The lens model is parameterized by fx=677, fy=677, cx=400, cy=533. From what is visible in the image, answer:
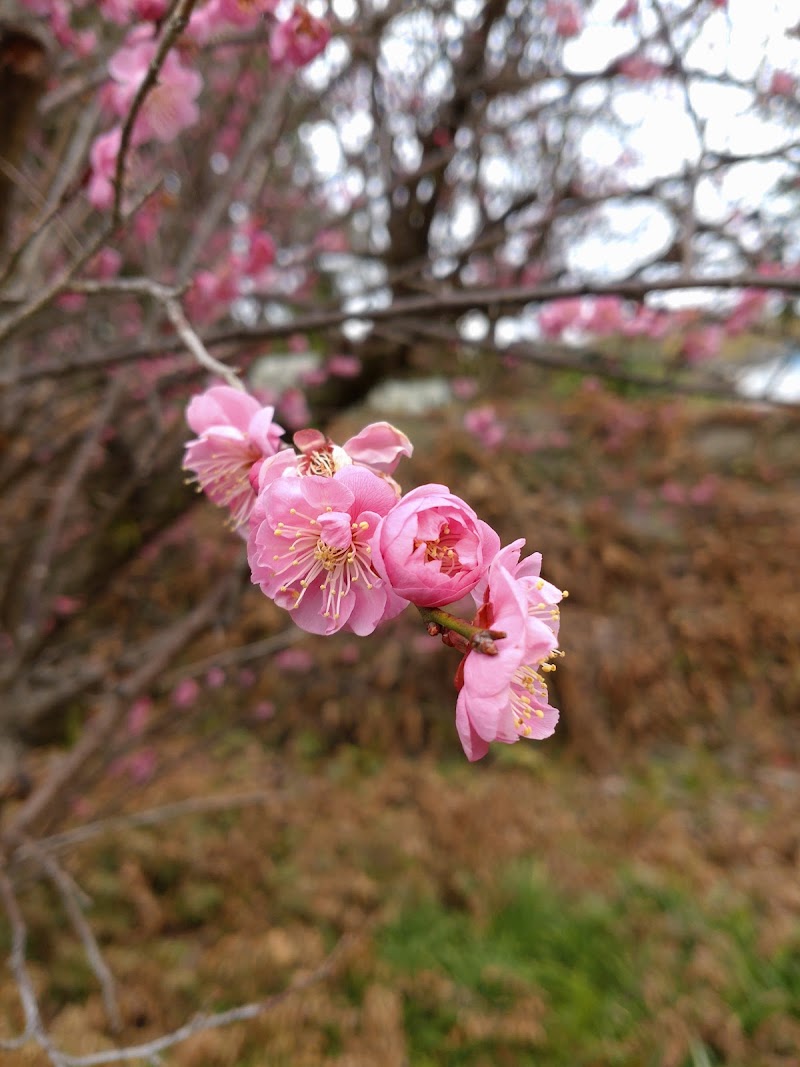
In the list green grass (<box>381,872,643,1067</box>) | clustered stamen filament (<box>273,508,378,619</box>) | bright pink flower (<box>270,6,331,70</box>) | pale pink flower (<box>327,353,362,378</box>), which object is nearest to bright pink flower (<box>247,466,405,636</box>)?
clustered stamen filament (<box>273,508,378,619</box>)

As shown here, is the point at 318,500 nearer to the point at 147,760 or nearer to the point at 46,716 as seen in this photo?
the point at 46,716

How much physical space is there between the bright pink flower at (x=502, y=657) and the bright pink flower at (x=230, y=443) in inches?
10.9

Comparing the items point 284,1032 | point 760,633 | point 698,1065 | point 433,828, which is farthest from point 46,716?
point 760,633

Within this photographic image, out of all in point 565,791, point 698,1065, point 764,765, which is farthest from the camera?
point 764,765

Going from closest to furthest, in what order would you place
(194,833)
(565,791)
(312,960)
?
(312,960), (194,833), (565,791)

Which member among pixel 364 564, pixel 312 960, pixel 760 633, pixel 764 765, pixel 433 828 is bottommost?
pixel 312 960

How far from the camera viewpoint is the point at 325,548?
625mm

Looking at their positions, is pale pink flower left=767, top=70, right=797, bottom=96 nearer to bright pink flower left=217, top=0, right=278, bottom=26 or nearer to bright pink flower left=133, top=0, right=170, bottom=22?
Answer: bright pink flower left=217, top=0, right=278, bottom=26

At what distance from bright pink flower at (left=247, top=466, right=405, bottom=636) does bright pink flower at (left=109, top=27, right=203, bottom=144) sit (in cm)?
77

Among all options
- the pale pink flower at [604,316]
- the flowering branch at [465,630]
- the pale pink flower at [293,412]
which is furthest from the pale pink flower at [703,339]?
the flowering branch at [465,630]

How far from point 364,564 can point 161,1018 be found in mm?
2080

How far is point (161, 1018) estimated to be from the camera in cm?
202

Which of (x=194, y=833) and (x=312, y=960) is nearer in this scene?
(x=312, y=960)

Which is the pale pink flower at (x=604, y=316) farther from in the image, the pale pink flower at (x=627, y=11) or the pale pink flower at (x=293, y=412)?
the pale pink flower at (x=293, y=412)
